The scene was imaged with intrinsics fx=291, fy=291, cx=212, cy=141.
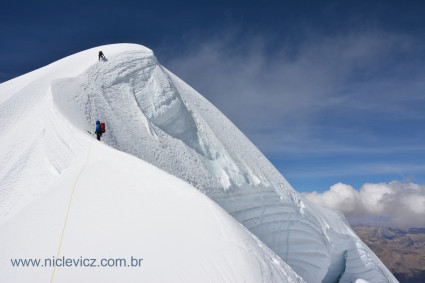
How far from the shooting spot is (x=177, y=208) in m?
4.48

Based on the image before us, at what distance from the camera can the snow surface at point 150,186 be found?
3.94 metres

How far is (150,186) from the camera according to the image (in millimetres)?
4938

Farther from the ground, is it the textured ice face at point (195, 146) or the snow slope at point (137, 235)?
the textured ice face at point (195, 146)

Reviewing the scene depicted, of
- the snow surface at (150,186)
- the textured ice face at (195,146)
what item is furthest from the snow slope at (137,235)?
the textured ice face at (195,146)

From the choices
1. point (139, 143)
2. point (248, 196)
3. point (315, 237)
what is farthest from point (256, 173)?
point (139, 143)

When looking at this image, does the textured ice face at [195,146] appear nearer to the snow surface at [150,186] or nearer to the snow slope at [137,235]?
the snow surface at [150,186]

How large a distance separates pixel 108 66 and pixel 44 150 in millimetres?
5617

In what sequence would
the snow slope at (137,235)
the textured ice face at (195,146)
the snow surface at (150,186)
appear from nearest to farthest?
the snow slope at (137,235) → the snow surface at (150,186) → the textured ice face at (195,146)

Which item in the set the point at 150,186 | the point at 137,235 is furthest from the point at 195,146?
the point at 137,235

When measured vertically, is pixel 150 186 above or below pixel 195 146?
below

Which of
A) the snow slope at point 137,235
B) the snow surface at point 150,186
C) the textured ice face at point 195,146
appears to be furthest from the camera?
the textured ice face at point 195,146

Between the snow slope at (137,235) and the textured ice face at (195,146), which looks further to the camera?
the textured ice face at (195,146)

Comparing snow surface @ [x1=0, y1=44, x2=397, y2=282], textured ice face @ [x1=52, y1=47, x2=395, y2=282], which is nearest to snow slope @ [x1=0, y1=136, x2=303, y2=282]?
snow surface @ [x1=0, y1=44, x2=397, y2=282]

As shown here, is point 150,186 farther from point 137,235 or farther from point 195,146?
point 195,146
